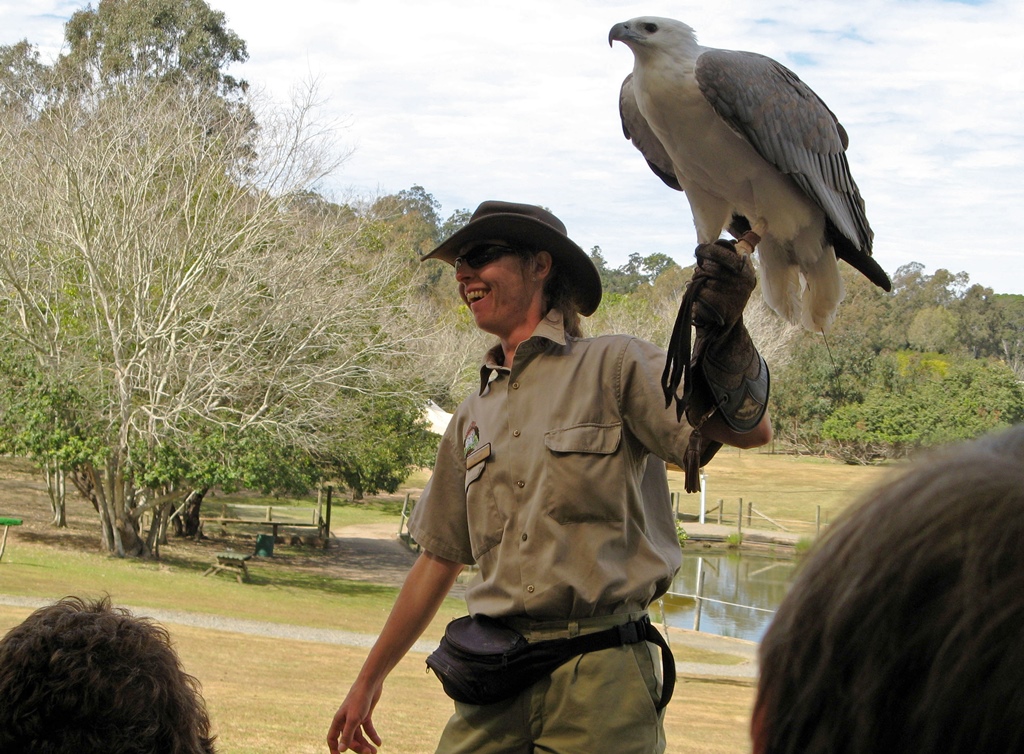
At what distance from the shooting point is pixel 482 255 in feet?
9.37

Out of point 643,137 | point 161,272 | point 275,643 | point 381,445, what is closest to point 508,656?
point 643,137

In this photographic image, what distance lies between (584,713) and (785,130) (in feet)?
5.13

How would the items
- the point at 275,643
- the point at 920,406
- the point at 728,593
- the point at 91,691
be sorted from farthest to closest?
the point at 920,406 < the point at 728,593 < the point at 275,643 < the point at 91,691

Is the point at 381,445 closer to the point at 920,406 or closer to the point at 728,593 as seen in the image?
the point at 728,593

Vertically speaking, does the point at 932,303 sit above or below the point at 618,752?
above

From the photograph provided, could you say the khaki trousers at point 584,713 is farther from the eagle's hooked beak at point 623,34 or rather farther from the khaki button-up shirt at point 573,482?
the eagle's hooked beak at point 623,34

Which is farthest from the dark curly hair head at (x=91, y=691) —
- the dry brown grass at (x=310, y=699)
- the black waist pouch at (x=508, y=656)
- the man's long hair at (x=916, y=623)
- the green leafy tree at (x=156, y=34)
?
the green leafy tree at (x=156, y=34)

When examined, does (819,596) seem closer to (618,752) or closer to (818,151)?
(618,752)

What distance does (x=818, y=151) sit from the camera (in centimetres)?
291

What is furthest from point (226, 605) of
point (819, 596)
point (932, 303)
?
point (932, 303)

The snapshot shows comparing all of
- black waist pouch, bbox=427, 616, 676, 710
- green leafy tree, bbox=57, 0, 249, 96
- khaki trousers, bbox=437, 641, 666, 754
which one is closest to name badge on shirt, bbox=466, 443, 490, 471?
black waist pouch, bbox=427, 616, 676, 710

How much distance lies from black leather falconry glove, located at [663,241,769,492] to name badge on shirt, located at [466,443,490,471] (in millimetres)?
629

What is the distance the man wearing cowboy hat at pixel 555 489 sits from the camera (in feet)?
7.99

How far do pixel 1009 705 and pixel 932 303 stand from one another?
181 ft
